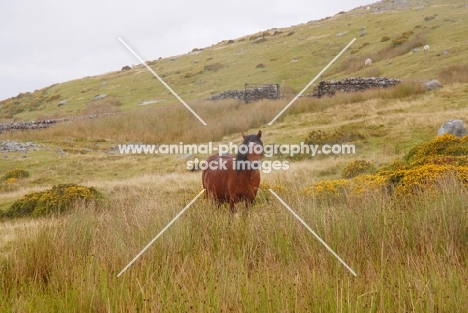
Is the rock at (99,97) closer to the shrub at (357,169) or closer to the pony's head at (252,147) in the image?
the shrub at (357,169)

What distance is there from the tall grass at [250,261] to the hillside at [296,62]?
27.1m

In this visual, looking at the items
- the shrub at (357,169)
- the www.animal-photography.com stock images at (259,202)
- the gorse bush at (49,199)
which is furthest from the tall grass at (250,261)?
the shrub at (357,169)

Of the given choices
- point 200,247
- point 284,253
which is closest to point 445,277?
point 284,253

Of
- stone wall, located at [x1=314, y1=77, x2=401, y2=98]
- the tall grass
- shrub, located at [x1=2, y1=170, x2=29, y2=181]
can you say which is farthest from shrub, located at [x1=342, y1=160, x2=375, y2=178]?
stone wall, located at [x1=314, y1=77, x2=401, y2=98]

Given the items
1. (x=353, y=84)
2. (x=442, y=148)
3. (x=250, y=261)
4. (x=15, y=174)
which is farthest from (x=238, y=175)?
(x=353, y=84)

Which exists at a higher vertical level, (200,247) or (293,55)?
(293,55)

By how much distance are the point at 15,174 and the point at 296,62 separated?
119ft

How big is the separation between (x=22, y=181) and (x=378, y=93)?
63.6ft

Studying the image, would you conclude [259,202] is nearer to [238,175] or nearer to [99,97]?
[238,175]

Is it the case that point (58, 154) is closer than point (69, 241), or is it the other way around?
point (69, 241)

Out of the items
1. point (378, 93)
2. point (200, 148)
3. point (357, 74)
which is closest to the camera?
point (200, 148)

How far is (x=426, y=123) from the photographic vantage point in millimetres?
18578

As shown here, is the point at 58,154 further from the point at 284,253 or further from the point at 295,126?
the point at 284,253

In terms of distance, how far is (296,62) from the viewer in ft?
165
